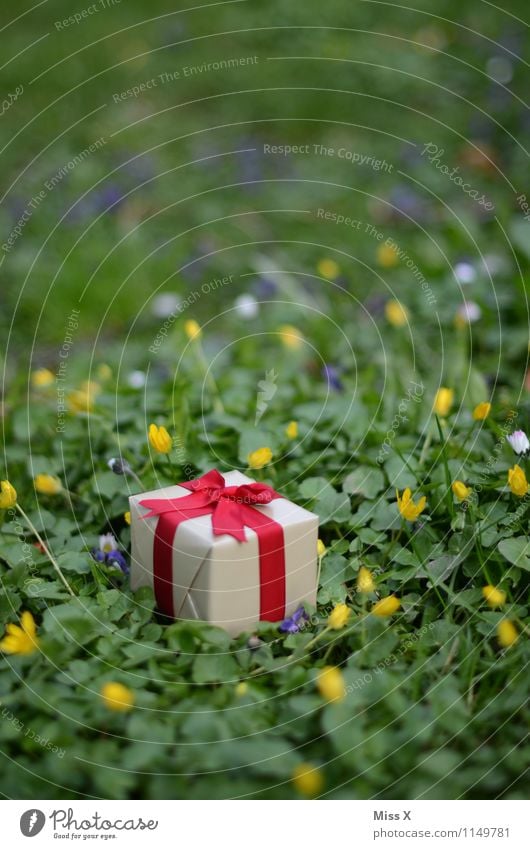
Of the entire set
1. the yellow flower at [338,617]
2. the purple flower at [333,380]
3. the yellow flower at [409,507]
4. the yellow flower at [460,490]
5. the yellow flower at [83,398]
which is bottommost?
the yellow flower at [338,617]

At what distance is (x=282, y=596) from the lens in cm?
154

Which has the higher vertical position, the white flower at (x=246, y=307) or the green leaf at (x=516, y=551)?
the white flower at (x=246, y=307)

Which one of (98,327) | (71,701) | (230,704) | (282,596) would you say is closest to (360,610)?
(282,596)

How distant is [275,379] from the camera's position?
2279mm

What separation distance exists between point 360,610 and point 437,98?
2529 millimetres

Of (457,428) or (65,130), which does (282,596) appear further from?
(65,130)

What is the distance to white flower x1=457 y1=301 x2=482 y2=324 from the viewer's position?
231 centimetres

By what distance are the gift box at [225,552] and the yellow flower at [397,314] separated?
85 cm

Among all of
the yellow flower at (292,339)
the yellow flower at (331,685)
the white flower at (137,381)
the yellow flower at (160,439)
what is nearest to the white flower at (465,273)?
the yellow flower at (292,339)

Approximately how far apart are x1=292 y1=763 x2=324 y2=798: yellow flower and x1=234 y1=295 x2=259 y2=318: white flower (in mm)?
1432

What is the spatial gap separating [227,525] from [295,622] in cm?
22

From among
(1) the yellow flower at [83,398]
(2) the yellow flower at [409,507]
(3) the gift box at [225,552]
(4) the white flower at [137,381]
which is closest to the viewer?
(3) the gift box at [225,552]

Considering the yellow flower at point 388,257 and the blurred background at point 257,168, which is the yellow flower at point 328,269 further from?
the yellow flower at point 388,257

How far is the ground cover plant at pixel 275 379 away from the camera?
53.3 inches
